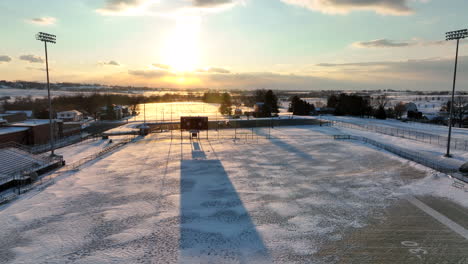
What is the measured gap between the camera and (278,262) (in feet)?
42.2

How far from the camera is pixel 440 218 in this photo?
56.2 ft

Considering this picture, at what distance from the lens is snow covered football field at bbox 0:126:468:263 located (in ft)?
44.3

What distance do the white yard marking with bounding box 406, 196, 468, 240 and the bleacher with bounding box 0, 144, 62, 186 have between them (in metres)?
31.2

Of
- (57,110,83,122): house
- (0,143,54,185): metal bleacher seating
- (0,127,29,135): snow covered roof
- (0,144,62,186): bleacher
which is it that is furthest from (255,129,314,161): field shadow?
(57,110,83,122): house

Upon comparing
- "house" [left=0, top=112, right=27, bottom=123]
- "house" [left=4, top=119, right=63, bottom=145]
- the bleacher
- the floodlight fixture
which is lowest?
the bleacher

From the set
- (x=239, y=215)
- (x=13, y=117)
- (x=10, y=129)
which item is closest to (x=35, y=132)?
(x=10, y=129)

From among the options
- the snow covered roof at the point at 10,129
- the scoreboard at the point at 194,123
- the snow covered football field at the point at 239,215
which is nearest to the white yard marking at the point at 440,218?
the snow covered football field at the point at 239,215

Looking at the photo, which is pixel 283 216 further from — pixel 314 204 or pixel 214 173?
pixel 214 173

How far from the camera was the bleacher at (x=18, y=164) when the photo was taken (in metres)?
24.2

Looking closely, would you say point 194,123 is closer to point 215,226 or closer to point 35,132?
point 35,132

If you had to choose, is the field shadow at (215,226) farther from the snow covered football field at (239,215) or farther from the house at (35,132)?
the house at (35,132)

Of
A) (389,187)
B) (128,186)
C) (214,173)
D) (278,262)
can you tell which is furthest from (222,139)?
(278,262)

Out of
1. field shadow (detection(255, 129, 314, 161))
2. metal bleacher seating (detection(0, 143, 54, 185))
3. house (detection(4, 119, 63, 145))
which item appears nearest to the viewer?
metal bleacher seating (detection(0, 143, 54, 185))

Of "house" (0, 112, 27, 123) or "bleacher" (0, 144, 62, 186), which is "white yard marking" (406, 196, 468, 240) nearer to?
"bleacher" (0, 144, 62, 186)
